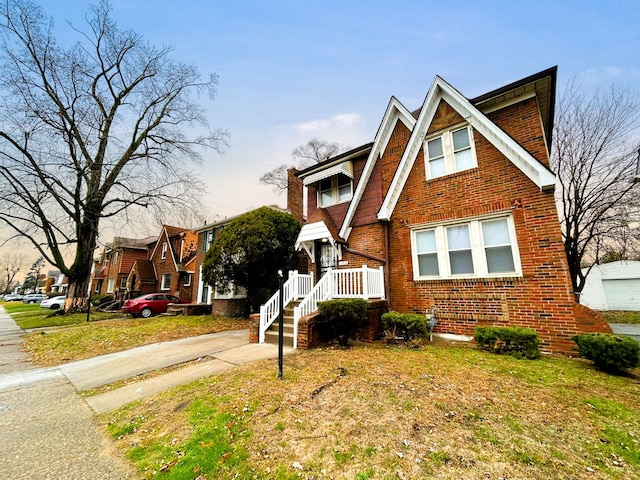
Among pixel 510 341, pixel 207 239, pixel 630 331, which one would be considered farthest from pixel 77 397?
pixel 207 239

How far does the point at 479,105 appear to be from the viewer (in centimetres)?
830

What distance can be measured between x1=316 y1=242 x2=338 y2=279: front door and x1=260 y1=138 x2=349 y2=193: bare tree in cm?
1587

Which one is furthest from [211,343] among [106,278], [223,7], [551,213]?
[106,278]

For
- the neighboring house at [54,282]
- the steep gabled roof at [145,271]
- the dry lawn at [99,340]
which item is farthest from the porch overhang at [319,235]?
the neighboring house at [54,282]

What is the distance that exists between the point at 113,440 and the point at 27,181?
68.5 ft

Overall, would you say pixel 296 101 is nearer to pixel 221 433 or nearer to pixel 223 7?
pixel 223 7

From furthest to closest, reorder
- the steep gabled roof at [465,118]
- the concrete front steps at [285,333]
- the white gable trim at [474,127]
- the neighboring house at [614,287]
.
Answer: the neighboring house at [614,287]
the concrete front steps at [285,333]
the steep gabled roof at [465,118]
the white gable trim at [474,127]

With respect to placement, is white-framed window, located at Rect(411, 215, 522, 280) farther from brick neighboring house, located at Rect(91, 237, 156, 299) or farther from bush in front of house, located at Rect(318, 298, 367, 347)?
brick neighboring house, located at Rect(91, 237, 156, 299)

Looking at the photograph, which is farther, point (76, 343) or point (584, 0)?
point (76, 343)

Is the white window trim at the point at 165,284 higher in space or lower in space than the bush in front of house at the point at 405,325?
higher

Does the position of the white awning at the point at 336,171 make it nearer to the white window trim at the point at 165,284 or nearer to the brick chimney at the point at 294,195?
the brick chimney at the point at 294,195

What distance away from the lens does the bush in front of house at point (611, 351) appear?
16.1 feet

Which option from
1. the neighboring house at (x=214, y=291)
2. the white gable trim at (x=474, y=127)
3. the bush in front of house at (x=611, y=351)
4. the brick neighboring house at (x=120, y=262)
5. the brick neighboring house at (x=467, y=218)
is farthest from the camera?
the brick neighboring house at (x=120, y=262)

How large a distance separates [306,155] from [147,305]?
19342 mm
